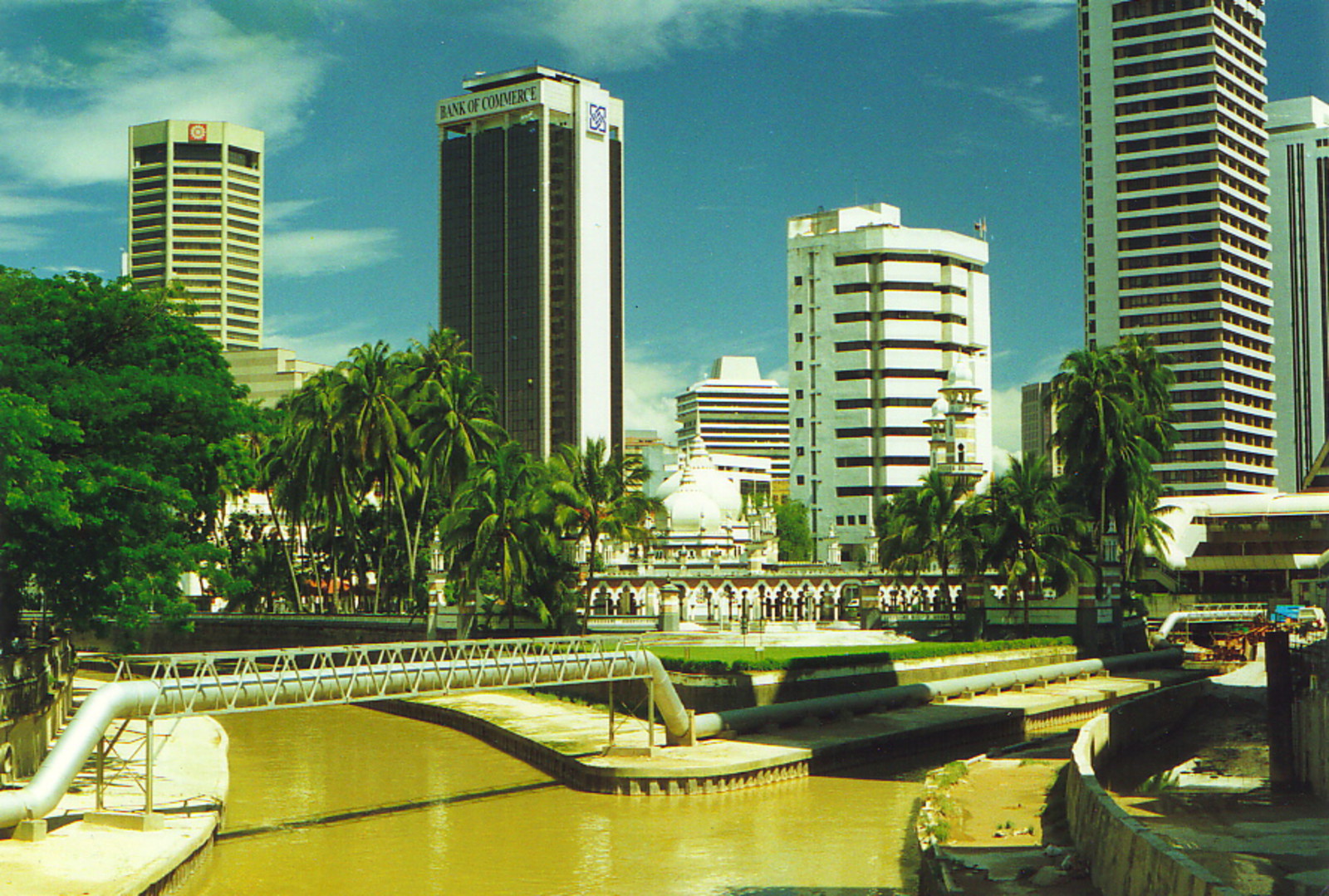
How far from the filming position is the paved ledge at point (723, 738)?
40.5 m

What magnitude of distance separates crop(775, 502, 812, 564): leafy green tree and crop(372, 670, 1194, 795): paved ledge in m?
88.1

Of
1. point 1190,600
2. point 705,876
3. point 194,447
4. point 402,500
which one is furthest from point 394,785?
point 1190,600

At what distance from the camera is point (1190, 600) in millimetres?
99312

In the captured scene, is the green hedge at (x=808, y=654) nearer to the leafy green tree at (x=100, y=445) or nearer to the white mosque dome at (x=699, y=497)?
the leafy green tree at (x=100, y=445)

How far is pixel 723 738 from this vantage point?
152 feet

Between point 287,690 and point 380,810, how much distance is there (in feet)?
14.6

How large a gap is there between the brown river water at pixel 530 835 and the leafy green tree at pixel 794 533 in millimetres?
108593

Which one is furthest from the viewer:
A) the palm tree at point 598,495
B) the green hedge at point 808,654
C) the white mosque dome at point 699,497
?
the white mosque dome at point 699,497

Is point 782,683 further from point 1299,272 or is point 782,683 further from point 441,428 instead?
point 1299,272

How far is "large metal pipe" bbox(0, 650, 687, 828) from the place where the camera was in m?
30.2

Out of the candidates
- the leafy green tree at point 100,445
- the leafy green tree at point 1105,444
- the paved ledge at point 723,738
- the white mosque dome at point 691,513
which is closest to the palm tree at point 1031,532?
the leafy green tree at point 1105,444

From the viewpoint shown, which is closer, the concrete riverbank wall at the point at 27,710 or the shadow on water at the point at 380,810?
the concrete riverbank wall at the point at 27,710

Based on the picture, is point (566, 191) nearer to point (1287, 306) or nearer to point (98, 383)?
point (1287, 306)

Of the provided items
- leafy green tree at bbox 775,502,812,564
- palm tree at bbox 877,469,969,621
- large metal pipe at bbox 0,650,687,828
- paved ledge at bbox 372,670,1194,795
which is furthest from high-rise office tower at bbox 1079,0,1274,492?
large metal pipe at bbox 0,650,687,828
